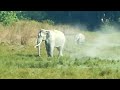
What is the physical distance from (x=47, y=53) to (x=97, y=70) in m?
0.64

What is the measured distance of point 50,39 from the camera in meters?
11.4

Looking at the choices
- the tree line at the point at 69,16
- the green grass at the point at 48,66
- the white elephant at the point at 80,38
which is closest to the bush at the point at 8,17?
the tree line at the point at 69,16

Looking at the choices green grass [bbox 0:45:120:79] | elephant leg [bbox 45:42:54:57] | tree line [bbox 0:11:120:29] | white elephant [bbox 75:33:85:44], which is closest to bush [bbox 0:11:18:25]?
tree line [bbox 0:11:120:29]

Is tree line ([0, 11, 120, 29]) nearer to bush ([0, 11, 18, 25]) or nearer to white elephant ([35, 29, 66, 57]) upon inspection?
bush ([0, 11, 18, 25])

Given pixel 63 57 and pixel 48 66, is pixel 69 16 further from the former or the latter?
pixel 48 66

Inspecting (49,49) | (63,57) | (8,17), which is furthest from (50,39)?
(8,17)

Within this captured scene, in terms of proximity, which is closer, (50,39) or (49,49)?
(49,49)

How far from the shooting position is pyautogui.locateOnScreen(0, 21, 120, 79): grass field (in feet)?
36.0

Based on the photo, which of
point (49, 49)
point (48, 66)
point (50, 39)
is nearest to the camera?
point (48, 66)

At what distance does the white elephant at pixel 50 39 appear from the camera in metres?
11.2

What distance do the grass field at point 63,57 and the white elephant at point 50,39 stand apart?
0.06m

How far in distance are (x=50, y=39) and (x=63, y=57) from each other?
42 centimetres

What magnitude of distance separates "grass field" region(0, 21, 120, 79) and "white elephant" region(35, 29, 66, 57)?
0.06 m
